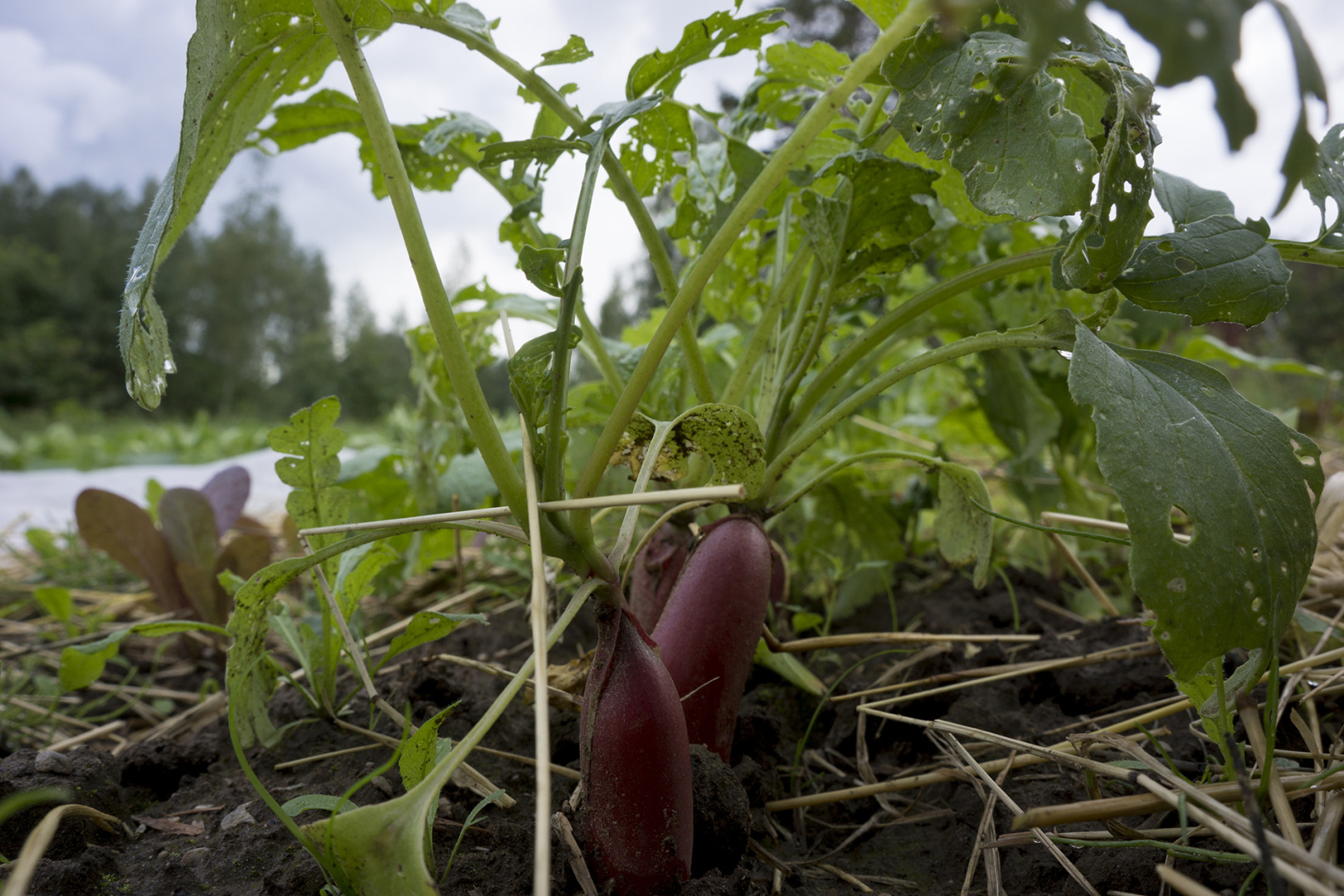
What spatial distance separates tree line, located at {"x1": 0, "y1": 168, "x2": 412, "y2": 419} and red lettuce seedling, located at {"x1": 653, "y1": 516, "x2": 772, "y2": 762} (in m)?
24.8

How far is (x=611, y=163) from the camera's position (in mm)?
871

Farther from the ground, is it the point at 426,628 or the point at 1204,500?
the point at 1204,500

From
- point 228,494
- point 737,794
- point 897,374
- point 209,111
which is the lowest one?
point 737,794

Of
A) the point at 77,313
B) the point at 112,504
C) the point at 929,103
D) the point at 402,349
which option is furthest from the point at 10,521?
the point at 402,349

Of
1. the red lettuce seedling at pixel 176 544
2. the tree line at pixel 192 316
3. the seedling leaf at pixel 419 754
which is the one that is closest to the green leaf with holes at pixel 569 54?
the seedling leaf at pixel 419 754

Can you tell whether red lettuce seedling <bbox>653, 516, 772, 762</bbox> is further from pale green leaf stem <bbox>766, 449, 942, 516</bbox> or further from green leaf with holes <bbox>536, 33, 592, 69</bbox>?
green leaf with holes <bbox>536, 33, 592, 69</bbox>

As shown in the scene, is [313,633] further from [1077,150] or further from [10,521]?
[10,521]

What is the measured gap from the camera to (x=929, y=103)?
73 cm

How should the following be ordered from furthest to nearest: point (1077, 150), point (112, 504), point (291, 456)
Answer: point (112, 504)
point (291, 456)
point (1077, 150)

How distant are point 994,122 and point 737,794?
710 mm

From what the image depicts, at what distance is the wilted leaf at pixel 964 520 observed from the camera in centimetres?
89

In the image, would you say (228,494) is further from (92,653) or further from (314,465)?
(314,465)

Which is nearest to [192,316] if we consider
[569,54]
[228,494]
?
[228,494]

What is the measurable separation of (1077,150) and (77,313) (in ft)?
108
